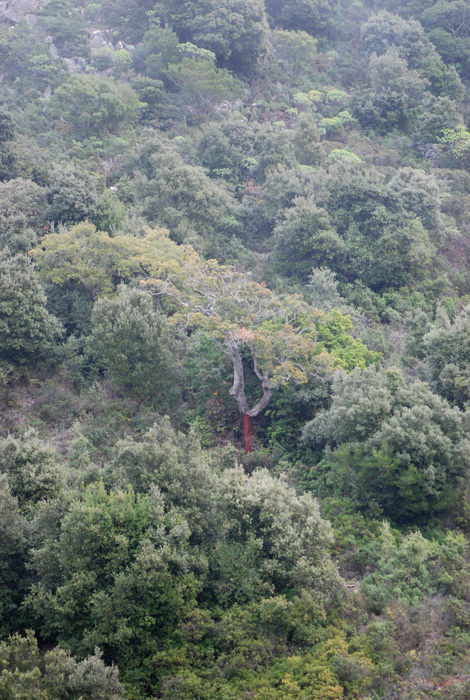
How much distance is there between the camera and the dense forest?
42.5 feet

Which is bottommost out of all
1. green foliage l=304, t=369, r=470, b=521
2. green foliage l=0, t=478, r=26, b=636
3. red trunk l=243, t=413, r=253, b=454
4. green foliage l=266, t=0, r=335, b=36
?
red trunk l=243, t=413, r=253, b=454

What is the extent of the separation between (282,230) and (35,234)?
46.8 feet

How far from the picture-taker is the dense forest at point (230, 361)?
13.0m

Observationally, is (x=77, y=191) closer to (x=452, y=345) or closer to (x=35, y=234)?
(x=35, y=234)

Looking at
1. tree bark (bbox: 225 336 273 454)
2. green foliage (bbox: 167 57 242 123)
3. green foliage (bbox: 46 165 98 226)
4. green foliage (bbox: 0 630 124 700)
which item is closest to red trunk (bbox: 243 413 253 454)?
tree bark (bbox: 225 336 273 454)

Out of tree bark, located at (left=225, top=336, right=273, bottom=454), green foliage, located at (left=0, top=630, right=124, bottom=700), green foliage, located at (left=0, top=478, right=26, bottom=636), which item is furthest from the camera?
tree bark, located at (left=225, top=336, right=273, bottom=454)

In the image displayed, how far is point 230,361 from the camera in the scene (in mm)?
24656

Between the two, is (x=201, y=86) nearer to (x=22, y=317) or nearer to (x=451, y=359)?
(x=22, y=317)

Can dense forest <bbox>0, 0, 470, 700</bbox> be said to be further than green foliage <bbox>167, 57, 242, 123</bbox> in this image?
No

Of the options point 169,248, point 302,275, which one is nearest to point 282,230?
point 302,275

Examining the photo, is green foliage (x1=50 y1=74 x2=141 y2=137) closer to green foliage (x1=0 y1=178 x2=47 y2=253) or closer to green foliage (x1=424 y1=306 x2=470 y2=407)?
green foliage (x1=0 y1=178 x2=47 y2=253)

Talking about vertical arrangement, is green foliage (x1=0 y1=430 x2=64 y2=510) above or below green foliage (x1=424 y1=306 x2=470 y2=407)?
below

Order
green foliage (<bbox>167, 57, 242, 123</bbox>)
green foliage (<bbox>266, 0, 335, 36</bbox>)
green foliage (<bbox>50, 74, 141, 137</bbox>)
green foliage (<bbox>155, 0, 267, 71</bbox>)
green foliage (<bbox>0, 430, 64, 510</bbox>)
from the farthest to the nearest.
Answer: green foliage (<bbox>266, 0, 335, 36</bbox>)
green foliage (<bbox>155, 0, 267, 71</bbox>)
green foliage (<bbox>167, 57, 242, 123</bbox>)
green foliage (<bbox>50, 74, 141, 137</bbox>)
green foliage (<bbox>0, 430, 64, 510</bbox>)

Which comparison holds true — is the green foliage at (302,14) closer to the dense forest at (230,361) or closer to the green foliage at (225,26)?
the dense forest at (230,361)
